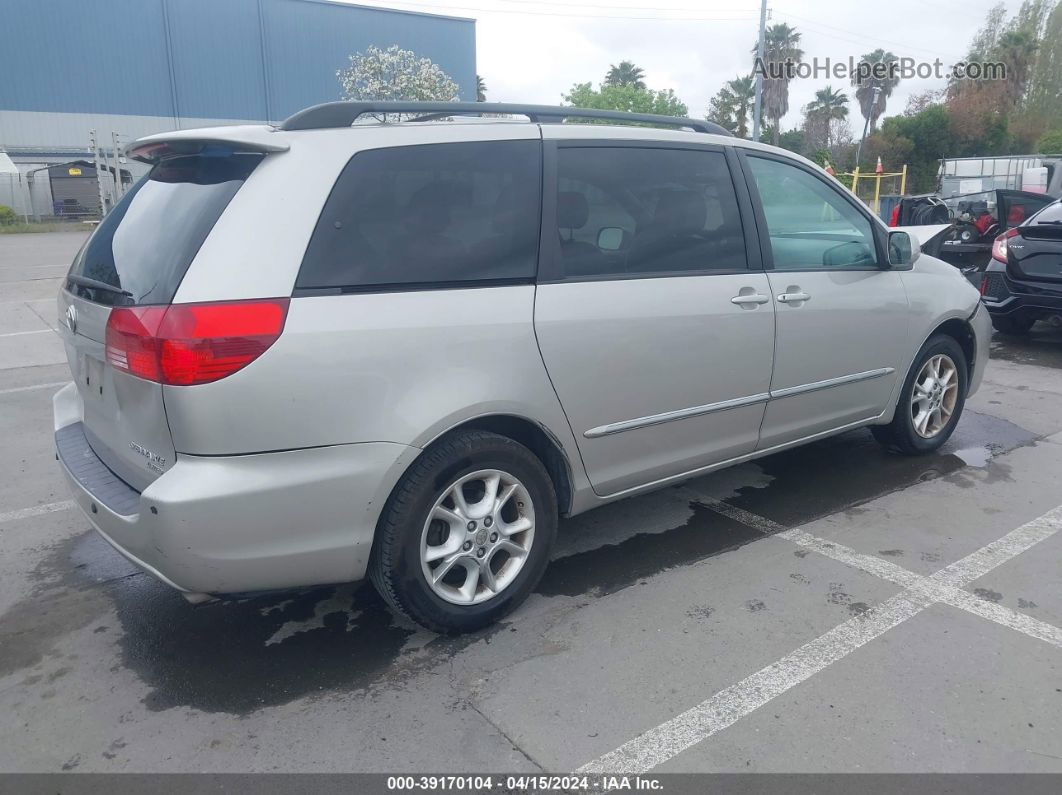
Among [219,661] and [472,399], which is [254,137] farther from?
[219,661]

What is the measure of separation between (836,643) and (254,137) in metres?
2.66

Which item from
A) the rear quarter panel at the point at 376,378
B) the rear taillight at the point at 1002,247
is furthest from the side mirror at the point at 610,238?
the rear taillight at the point at 1002,247

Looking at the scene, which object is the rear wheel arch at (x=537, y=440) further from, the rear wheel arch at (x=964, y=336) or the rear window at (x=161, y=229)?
the rear wheel arch at (x=964, y=336)

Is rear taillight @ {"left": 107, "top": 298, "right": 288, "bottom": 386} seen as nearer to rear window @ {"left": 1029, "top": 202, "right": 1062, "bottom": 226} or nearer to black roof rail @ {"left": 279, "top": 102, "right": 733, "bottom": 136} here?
black roof rail @ {"left": 279, "top": 102, "right": 733, "bottom": 136}

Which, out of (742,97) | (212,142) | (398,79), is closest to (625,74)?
(742,97)

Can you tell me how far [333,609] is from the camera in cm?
335

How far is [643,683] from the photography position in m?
2.85

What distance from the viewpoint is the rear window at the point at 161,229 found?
2672 mm

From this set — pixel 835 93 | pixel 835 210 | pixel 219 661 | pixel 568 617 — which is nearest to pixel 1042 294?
pixel 835 210

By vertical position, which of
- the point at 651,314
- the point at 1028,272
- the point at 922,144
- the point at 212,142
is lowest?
the point at 1028,272

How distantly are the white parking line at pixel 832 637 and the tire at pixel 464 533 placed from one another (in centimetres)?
81

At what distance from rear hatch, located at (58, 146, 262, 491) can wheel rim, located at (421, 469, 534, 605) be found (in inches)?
36.7

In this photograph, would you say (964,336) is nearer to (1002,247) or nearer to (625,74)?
(1002,247)

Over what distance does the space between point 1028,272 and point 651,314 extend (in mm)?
6255
